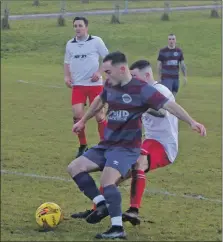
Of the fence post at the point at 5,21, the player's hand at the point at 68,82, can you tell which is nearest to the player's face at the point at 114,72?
the player's hand at the point at 68,82

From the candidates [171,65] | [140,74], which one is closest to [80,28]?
[140,74]

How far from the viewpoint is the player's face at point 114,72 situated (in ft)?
23.9

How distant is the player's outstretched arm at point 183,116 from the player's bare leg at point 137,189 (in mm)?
918

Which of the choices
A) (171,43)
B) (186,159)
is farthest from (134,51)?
(186,159)

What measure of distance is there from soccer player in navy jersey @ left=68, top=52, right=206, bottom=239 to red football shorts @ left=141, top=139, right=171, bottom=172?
23.7 inches

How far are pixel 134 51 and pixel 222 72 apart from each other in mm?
6339

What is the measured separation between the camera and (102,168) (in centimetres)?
743

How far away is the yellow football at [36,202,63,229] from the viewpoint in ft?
24.3

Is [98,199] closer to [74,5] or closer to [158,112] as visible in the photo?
[158,112]

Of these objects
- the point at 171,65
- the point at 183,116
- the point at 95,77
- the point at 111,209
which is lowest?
the point at 111,209

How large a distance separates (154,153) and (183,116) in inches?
45.5

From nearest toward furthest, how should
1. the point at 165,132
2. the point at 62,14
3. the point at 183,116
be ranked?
the point at 183,116
the point at 165,132
the point at 62,14

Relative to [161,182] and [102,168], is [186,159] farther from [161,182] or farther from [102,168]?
[102,168]

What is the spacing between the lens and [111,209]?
22.9 ft
